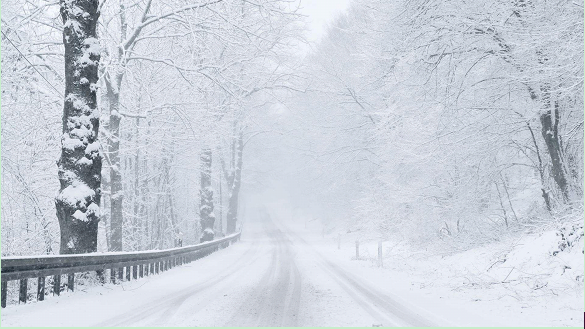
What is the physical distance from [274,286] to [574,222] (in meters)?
6.21

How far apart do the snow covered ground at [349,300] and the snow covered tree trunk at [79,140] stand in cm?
125

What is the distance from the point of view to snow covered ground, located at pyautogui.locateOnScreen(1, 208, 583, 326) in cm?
688

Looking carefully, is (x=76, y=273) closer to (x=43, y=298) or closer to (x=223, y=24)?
(x=43, y=298)

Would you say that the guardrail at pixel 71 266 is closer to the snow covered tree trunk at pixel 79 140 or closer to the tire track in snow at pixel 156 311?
the snow covered tree trunk at pixel 79 140

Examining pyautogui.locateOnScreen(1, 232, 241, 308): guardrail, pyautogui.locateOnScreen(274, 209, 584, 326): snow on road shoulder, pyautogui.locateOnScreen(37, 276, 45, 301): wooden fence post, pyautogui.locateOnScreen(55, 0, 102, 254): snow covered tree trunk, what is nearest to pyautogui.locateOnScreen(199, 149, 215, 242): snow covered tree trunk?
pyautogui.locateOnScreen(1, 232, 241, 308): guardrail

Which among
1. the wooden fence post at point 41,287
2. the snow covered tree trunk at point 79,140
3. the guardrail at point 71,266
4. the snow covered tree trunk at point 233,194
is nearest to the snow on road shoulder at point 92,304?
the wooden fence post at point 41,287

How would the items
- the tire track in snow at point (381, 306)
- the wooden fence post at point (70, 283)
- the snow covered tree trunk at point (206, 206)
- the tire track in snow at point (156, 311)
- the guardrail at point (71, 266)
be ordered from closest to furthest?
the tire track in snow at point (156, 311) → the tire track in snow at point (381, 306) → the guardrail at point (71, 266) → the wooden fence post at point (70, 283) → the snow covered tree trunk at point (206, 206)

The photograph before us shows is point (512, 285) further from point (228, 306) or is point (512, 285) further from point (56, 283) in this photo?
point (56, 283)

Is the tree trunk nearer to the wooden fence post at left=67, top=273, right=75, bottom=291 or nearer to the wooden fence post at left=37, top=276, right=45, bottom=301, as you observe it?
the wooden fence post at left=67, top=273, right=75, bottom=291

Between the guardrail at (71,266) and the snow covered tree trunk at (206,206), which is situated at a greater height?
the snow covered tree trunk at (206,206)

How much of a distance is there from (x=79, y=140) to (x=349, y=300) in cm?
613

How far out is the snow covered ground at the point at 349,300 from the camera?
6.88m

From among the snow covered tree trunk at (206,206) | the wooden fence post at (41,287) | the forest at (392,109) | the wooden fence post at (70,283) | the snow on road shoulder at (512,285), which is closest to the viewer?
the snow on road shoulder at (512,285)

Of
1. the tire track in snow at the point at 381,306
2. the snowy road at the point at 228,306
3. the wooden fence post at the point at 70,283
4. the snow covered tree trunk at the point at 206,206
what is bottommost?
the tire track in snow at the point at 381,306
